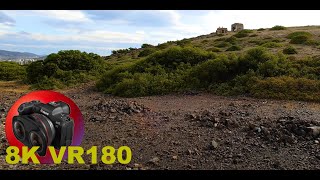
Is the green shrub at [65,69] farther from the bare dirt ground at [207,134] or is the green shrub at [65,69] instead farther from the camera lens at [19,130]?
the camera lens at [19,130]

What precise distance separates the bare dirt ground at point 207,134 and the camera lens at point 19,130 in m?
1.26

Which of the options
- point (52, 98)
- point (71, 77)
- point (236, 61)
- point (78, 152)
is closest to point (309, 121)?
point (78, 152)

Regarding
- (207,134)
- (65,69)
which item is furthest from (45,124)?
(65,69)

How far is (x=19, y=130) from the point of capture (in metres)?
3.59

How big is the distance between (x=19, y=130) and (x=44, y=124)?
30 cm

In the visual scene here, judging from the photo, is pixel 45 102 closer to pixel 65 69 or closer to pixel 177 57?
pixel 177 57

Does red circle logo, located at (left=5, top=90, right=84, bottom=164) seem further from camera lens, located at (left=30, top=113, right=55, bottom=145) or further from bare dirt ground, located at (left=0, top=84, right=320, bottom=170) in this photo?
bare dirt ground, located at (left=0, top=84, right=320, bottom=170)

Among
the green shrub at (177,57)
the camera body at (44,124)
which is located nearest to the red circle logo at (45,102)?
the camera body at (44,124)

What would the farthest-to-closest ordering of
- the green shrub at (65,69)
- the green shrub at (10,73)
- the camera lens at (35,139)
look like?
the green shrub at (10,73), the green shrub at (65,69), the camera lens at (35,139)

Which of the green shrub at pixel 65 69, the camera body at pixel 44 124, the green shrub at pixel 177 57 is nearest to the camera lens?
the camera body at pixel 44 124

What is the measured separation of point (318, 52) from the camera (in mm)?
15773

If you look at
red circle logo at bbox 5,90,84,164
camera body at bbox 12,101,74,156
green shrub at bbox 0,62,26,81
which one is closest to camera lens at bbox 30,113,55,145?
camera body at bbox 12,101,74,156

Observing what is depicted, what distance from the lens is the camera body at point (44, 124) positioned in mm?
3428
